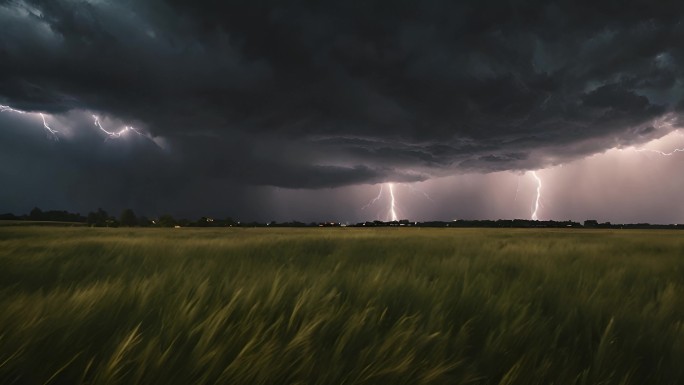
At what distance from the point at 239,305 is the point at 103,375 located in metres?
0.66

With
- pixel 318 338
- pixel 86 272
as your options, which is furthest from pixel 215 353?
pixel 86 272

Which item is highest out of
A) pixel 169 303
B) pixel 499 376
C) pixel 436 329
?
pixel 169 303

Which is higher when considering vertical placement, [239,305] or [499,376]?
[239,305]

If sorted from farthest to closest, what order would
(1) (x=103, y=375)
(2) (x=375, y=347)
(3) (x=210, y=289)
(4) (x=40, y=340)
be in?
1. (3) (x=210, y=289)
2. (2) (x=375, y=347)
3. (4) (x=40, y=340)
4. (1) (x=103, y=375)

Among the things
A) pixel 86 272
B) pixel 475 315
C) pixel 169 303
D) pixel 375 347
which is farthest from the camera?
pixel 86 272

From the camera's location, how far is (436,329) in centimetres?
163

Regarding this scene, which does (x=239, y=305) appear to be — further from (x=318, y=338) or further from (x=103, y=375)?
(x=103, y=375)

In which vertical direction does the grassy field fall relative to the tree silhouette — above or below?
below

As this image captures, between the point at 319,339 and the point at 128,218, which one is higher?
the point at 128,218

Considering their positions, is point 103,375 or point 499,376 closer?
point 103,375

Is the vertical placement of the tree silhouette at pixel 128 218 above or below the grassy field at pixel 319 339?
above

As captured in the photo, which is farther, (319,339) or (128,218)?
(128,218)

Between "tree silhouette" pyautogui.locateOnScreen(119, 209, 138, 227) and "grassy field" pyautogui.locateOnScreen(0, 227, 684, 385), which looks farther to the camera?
"tree silhouette" pyautogui.locateOnScreen(119, 209, 138, 227)

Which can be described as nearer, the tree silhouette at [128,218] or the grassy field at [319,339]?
the grassy field at [319,339]
